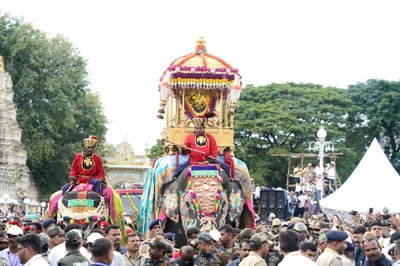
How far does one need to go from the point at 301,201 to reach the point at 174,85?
1179 cm

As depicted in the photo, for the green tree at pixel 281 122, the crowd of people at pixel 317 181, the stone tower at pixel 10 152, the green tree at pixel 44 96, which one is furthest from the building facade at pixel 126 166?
the crowd of people at pixel 317 181

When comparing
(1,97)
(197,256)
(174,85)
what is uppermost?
(1,97)

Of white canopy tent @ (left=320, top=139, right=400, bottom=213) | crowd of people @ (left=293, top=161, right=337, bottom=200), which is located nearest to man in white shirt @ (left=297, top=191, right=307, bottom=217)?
crowd of people @ (left=293, top=161, right=337, bottom=200)

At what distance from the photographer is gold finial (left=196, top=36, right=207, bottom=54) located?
2034 cm

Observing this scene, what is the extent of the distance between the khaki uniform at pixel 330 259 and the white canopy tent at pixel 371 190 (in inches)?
401

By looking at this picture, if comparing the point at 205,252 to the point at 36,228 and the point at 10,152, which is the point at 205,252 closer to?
the point at 36,228

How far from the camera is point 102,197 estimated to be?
1694 centimetres

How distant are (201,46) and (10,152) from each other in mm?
31103

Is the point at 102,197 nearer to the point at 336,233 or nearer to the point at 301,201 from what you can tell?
the point at 336,233

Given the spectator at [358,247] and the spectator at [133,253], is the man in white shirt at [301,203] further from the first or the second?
the spectator at [133,253]

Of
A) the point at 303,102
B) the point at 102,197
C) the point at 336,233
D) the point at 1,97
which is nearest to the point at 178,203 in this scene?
the point at 102,197

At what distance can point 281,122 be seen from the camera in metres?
56.0

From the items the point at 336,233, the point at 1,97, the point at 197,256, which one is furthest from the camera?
the point at 1,97

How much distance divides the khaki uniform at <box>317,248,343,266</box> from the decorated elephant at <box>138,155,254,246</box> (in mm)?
6619
